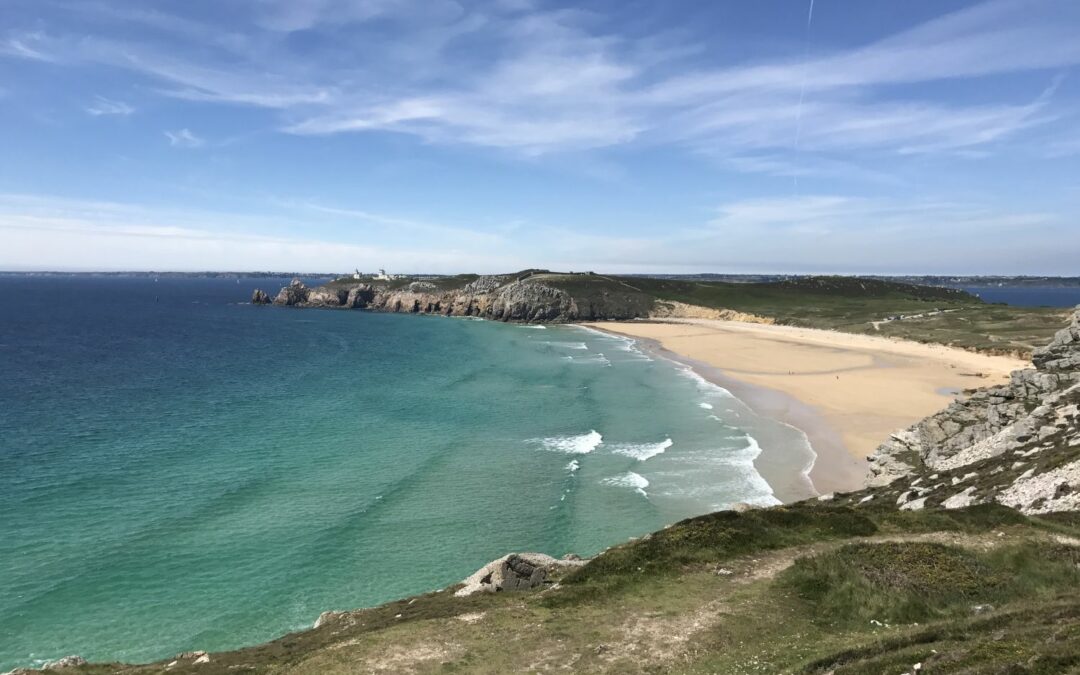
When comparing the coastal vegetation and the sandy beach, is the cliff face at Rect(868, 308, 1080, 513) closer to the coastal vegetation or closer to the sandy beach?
the sandy beach

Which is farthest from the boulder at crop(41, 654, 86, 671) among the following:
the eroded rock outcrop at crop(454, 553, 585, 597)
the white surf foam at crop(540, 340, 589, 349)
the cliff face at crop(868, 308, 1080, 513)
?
the white surf foam at crop(540, 340, 589, 349)

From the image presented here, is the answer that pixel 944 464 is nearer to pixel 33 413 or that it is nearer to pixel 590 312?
pixel 33 413

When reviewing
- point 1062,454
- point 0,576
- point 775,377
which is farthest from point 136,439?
point 775,377

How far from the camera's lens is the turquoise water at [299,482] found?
26.9 m

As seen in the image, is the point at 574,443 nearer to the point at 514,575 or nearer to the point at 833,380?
the point at 514,575

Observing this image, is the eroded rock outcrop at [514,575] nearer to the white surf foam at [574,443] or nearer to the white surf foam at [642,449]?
the white surf foam at [642,449]

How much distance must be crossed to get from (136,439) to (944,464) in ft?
198

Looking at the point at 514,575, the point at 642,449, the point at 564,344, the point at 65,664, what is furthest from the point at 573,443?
the point at 564,344

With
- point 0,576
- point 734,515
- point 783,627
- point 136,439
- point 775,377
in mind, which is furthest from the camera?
point 775,377

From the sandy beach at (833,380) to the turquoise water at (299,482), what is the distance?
4423 millimetres

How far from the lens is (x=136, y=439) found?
4991 centimetres

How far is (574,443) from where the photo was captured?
5059 centimetres

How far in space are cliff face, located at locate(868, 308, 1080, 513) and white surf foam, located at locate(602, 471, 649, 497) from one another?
14374 mm

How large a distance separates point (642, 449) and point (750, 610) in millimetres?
31032
